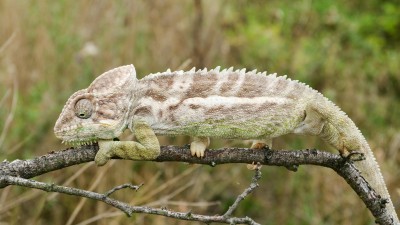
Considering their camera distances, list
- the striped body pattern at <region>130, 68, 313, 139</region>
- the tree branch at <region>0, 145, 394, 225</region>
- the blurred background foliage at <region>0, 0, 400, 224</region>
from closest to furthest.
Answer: the tree branch at <region>0, 145, 394, 225</region> < the striped body pattern at <region>130, 68, 313, 139</region> < the blurred background foliage at <region>0, 0, 400, 224</region>

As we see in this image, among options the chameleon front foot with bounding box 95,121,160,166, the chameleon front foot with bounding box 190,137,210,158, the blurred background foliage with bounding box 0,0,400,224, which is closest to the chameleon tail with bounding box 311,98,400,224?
the chameleon front foot with bounding box 190,137,210,158

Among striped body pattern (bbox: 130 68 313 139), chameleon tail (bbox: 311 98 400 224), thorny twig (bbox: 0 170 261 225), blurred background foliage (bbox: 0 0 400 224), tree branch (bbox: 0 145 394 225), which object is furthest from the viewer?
blurred background foliage (bbox: 0 0 400 224)

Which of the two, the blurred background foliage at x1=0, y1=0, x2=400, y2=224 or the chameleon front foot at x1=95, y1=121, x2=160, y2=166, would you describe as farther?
the blurred background foliage at x1=0, y1=0, x2=400, y2=224

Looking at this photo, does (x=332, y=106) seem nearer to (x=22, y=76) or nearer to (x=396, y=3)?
(x=22, y=76)

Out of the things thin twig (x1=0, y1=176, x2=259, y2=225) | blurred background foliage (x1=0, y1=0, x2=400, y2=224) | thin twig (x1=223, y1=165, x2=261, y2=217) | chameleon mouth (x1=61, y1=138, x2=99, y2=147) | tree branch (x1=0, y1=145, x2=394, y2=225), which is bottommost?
thin twig (x1=0, y1=176, x2=259, y2=225)

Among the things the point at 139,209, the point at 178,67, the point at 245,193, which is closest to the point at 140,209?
the point at 139,209

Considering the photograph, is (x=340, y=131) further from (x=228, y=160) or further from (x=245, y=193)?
(x=245, y=193)

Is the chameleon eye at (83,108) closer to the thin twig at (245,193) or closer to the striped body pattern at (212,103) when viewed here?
the striped body pattern at (212,103)

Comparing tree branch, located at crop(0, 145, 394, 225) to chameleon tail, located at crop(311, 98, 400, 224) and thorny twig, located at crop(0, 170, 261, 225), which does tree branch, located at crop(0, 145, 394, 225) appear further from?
chameleon tail, located at crop(311, 98, 400, 224)
